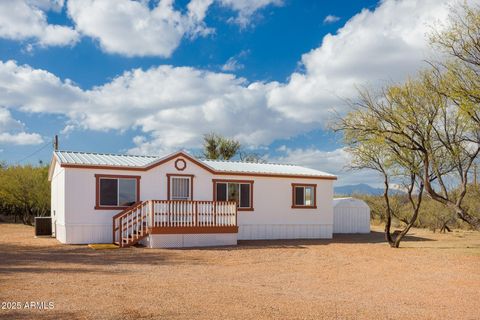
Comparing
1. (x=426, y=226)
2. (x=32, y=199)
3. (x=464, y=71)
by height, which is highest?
(x=464, y=71)

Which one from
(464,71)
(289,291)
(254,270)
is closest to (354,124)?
(464,71)

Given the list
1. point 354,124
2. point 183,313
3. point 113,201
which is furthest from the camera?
point 113,201

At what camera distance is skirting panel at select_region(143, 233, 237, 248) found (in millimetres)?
17531

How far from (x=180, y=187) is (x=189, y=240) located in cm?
295

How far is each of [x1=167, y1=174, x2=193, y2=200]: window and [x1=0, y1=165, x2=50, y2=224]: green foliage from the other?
13.6m

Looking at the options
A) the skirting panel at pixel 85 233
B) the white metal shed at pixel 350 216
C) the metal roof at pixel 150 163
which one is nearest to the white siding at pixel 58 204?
the skirting panel at pixel 85 233

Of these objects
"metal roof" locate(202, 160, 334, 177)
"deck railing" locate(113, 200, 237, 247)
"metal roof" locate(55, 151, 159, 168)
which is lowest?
"deck railing" locate(113, 200, 237, 247)

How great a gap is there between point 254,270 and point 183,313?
5513 millimetres

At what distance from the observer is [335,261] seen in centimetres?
1459

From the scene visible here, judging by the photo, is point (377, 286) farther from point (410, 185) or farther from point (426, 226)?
point (426, 226)

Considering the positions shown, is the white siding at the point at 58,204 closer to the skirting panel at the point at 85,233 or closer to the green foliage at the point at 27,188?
the skirting panel at the point at 85,233

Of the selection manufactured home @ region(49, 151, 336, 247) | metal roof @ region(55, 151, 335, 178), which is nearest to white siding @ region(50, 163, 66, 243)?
manufactured home @ region(49, 151, 336, 247)

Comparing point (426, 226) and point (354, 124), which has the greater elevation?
point (354, 124)

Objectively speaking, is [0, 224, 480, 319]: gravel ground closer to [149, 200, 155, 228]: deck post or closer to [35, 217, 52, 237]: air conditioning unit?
[149, 200, 155, 228]: deck post
